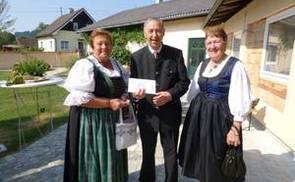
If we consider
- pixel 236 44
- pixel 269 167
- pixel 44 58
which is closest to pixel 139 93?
pixel 269 167

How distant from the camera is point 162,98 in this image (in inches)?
102

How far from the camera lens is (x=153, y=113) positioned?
2758 millimetres

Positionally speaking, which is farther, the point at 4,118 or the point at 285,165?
the point at 4,118

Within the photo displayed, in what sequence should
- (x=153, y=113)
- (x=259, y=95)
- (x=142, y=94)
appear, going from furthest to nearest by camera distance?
(x=259, y=95), (x=153, y=113), (x=142, y=94)

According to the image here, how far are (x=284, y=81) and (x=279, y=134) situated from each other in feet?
2.97

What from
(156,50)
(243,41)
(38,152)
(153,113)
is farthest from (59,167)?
(243,41)

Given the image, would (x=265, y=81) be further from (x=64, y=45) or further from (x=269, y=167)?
(x=64, y=45)

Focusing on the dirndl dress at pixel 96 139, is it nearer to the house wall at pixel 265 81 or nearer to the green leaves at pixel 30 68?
the green leaves at pixel 30 68

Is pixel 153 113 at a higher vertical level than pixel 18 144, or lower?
higher

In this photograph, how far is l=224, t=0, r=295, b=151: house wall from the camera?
445cm

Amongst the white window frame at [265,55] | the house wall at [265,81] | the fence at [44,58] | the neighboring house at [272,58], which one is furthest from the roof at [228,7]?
the fence at [44,58]

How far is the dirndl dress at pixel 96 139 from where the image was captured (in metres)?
2.49

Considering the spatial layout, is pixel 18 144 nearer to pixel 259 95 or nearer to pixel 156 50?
pixel 156 50

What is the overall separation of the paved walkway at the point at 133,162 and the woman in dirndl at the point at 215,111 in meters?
0.83
